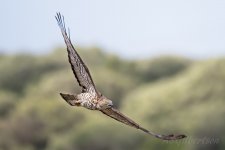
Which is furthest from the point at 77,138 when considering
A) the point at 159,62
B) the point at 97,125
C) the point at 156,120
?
the point at 159,62

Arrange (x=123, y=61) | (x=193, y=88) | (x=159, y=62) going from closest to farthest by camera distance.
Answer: (x=193, y=88), (x=159, y=62), (x=123, y=61)

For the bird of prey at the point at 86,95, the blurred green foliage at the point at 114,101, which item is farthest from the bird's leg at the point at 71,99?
the blurred green foliage at the point at 114,101

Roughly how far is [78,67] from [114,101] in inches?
1285

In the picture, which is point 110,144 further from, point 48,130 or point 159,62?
point 159,62

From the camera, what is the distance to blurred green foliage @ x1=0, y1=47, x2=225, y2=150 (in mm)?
35469

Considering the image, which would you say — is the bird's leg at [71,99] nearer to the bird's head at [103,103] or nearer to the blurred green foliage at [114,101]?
the bird's head at [103,103]

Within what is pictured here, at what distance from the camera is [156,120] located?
38500mm

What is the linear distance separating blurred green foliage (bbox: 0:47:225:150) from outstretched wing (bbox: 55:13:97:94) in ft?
70.2

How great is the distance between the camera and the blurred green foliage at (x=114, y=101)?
1396 inches

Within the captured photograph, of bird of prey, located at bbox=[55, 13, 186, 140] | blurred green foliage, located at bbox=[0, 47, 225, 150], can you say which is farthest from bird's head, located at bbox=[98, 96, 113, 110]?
blurred green foliage, located at bbox=[0, 47, 225, 150]

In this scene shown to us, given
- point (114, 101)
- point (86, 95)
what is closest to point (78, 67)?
point (86, 95)

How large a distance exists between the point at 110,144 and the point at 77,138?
7.22ft

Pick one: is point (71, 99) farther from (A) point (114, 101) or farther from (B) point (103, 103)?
(A) point (114, 101)

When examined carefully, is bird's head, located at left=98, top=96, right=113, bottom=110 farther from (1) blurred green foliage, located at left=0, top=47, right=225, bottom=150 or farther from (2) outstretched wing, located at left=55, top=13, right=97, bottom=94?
(1) blurred green foliage, located at left=0, top=47, right=225, bottom=150
